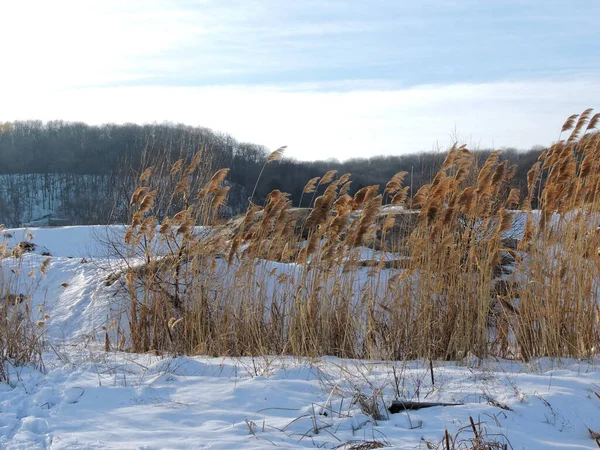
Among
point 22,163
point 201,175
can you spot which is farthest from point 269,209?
point 22,163

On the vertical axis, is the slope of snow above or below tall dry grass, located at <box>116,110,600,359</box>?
below

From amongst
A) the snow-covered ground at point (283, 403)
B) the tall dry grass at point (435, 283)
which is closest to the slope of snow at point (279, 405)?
the snow-covered ground at point (283, 403)

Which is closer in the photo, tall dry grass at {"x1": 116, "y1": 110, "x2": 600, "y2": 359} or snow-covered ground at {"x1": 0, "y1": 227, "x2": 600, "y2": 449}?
snow-covered ground at {"x1": 0, "y1": 227, "x2": 600, "y2": 449}

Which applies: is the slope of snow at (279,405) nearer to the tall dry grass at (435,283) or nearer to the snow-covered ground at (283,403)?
the snow-covered ground at (283,403)

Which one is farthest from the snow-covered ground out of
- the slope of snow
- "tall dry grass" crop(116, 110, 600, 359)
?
"tall dry grass" crop(116, 110, 600, 359)

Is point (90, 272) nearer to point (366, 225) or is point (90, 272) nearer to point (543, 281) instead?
point (366, 225)

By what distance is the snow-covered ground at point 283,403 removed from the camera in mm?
2660

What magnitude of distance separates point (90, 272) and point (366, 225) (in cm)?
→ 799

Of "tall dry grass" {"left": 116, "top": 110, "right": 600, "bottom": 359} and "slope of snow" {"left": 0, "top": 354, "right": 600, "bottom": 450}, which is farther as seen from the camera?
"tall dry grass" {"left": 116, "top": 110, "right": 600, "bottom": 359}

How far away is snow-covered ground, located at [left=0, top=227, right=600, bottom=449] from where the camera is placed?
2.66m

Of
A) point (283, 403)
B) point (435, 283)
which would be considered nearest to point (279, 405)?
point (283, 403)

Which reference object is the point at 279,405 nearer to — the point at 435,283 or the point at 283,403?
the point at 283,403

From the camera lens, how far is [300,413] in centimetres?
296

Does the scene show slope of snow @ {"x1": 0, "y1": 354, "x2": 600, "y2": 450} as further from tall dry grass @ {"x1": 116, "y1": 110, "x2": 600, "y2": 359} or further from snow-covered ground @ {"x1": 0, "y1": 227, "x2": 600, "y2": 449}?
tall dry grass @ {"x1": 116, "y1": 110, "x2": 600, "y2": 359}
